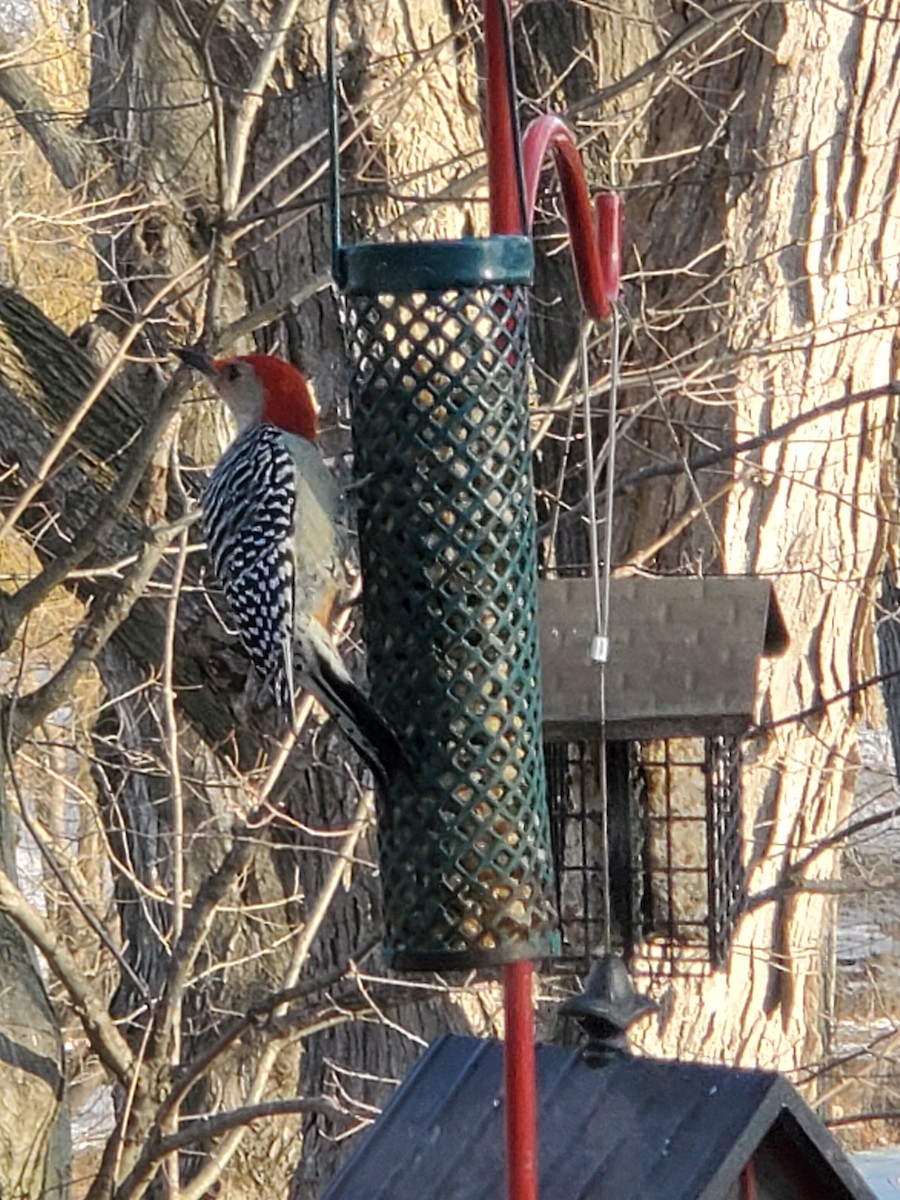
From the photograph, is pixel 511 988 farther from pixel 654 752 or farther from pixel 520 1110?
pixel 654 752

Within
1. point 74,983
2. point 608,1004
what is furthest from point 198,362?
point 608,1004

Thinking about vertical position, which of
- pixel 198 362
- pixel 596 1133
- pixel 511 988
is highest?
pixel 198 362

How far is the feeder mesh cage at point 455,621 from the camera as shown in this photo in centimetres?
263

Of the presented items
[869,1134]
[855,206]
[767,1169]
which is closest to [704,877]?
[767,1169]

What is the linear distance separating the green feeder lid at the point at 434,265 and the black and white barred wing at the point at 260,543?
1.30m

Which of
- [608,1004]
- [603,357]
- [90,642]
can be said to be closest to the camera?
[608,1004]

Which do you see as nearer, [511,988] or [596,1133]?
[511,988]

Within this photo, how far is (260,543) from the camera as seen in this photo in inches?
161

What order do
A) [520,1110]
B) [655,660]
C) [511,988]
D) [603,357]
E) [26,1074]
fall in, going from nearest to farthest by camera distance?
[520,1110] < [511,988] < [655,660] < [26,1074] < [603,357]

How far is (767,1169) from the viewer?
275 cm

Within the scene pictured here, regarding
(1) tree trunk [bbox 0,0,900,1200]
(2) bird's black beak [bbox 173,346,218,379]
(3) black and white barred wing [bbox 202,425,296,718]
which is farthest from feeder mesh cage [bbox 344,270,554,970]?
(1) tree trunk [bbox 0,0,900,1200]

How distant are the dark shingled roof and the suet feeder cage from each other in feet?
1.01

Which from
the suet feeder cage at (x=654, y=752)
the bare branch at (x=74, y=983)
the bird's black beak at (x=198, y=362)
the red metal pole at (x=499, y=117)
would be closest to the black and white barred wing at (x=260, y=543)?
the bird's black beak at (x=198, y=362)

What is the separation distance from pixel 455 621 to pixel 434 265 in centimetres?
49
